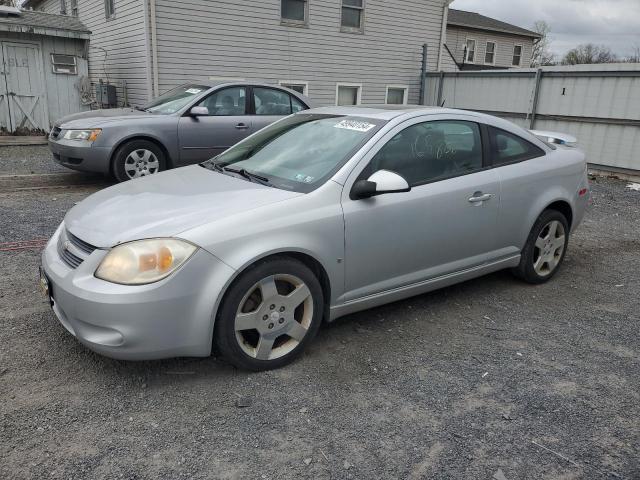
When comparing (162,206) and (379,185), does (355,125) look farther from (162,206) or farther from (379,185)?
(162,206)

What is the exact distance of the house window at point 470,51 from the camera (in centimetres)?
2812

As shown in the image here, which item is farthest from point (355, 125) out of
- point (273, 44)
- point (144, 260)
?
point (273, 44)

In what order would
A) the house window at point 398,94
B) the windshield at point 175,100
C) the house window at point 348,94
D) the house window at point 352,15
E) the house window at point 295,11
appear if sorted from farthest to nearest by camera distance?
the house window at point 398,94
the house window at point 348,94
the house window at point 352,15
the house window at point 295,11
the windshield at point 175,100

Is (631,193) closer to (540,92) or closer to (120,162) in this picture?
(540,92)

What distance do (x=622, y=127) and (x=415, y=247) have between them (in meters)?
8.96

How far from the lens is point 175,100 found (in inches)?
329

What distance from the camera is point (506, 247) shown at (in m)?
4.34

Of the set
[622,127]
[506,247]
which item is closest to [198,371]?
[506,247]

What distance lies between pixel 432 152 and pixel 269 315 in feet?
5.60

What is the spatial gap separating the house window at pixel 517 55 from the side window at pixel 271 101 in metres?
25.3

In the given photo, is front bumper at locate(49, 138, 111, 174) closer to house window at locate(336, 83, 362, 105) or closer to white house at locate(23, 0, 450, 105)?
white house at locate(23, 0, 450, 105)

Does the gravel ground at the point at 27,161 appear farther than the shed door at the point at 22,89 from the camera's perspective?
No

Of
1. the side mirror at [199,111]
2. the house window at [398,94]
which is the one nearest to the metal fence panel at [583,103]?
the house window at [398,94]

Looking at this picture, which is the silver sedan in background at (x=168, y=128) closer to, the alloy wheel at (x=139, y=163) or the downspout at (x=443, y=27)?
the alloy wheel at (x=139, y=163)
